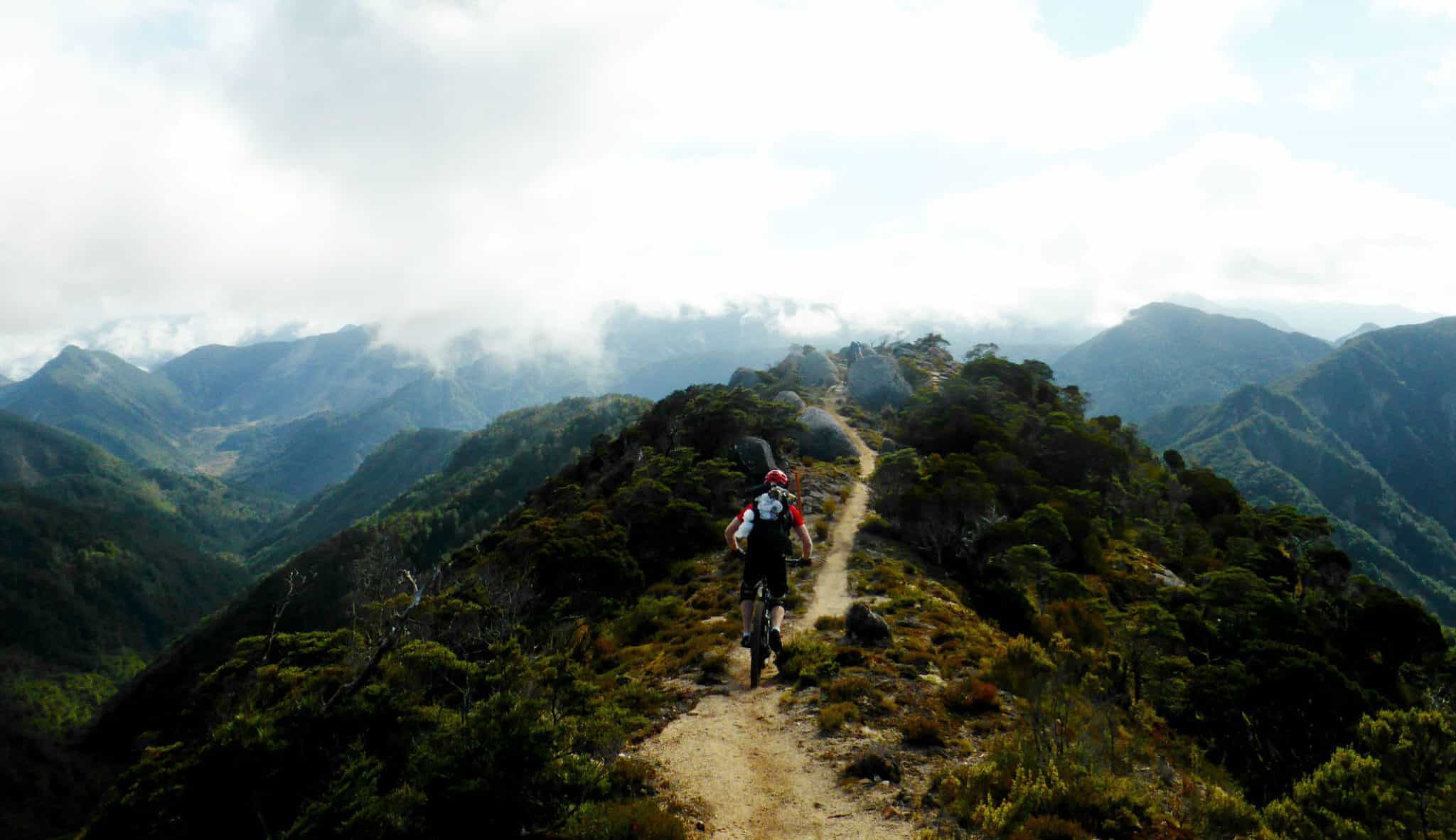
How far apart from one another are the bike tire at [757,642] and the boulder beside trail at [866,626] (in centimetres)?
406

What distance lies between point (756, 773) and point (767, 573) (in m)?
3.28

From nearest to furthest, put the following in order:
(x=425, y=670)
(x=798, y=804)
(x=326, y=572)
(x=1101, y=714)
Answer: (x=798, y=804) < (x=1101, y=714) < (x=425, y=670) < (x=326, y=572)

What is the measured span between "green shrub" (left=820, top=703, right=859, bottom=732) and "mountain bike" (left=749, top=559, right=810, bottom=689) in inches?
65.9

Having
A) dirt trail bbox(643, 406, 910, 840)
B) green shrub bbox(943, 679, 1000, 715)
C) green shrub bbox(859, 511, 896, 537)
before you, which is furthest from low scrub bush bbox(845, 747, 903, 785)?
green shrub bbox(859, 511, 896, 537)

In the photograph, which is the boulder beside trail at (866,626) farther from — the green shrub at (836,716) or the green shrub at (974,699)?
the green shrub at (836,716)

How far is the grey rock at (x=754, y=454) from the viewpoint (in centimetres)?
4459

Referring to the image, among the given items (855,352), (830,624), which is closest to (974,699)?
(830,624)

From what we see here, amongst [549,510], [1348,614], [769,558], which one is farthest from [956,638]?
[549,510]

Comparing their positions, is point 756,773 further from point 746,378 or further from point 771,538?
point 746,378

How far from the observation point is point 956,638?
17859 mm

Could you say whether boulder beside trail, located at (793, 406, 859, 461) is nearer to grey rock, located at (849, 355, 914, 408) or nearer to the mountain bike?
grey rock, located at (849, 355, 914, 408)

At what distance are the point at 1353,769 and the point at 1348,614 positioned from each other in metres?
34.6

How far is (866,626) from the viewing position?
16.8 m

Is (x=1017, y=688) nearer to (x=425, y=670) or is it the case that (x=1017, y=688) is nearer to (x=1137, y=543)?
(x=425, y=670)
